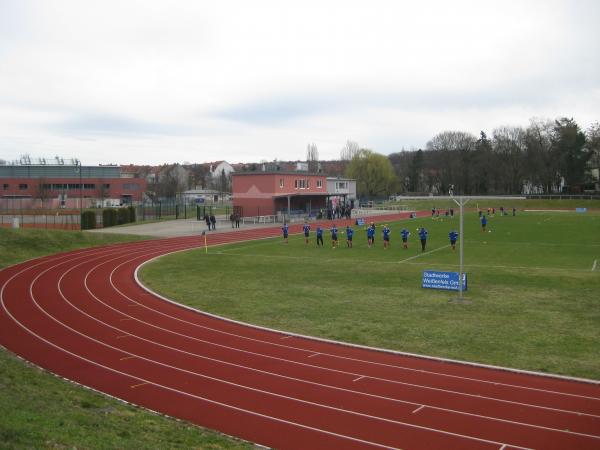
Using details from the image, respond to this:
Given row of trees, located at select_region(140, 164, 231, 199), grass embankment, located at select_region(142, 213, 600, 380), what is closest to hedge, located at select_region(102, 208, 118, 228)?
grass embankment, located at select_region(142, 213, 600, 380)

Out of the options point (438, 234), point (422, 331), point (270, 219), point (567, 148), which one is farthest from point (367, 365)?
point (567, 148)

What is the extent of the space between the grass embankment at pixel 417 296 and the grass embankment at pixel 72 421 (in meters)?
6.72

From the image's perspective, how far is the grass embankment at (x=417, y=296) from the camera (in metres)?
14.7

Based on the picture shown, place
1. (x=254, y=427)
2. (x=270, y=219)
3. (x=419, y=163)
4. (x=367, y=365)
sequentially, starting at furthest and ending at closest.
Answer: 1. (x=419, y=163)
2. (x=270, y=219)
3. (x=367, y=365)
4. (x=254, y=427)

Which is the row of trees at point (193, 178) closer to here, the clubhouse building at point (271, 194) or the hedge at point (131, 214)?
the clubhouse building at point (271, 194)

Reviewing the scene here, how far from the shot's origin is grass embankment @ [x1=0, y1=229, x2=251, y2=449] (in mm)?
7891

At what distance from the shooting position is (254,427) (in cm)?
995

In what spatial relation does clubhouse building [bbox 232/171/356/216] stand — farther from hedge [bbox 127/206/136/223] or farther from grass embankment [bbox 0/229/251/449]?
grass embankment [bbox 0/229/251/449]

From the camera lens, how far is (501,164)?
113500 mm

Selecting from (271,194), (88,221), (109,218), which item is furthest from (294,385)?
(271,194)

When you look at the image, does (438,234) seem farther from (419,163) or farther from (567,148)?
(419,163)

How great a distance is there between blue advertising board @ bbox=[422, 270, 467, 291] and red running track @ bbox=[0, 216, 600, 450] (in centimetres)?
822

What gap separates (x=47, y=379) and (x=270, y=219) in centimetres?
4974

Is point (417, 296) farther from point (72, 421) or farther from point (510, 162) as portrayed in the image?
point (510, 162)
